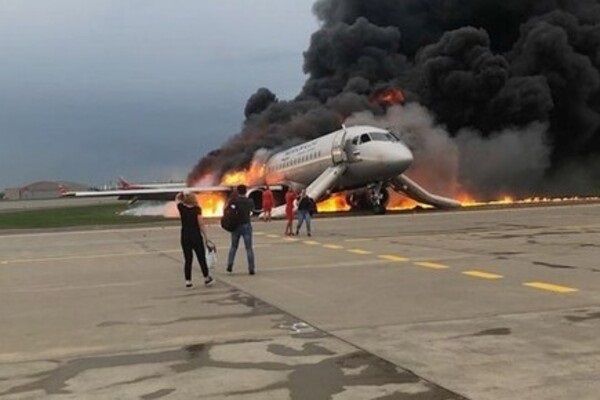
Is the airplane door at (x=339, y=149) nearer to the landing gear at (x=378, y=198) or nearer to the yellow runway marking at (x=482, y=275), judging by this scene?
the landing gear at (x=378, y=198)

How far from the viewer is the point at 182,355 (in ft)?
22.4

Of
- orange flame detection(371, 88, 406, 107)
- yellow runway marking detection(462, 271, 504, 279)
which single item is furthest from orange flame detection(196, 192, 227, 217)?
yellow runway marking detection(462, 271, 504, 279)

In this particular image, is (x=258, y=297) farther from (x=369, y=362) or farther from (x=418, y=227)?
(x=418, y=227)

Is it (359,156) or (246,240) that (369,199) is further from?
(246,240)

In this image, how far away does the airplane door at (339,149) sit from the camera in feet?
112

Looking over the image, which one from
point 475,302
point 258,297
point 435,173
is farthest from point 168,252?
point 435,173

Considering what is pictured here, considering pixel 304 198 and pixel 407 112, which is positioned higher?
pixel 407 112

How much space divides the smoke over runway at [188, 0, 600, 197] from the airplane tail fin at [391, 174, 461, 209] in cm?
414

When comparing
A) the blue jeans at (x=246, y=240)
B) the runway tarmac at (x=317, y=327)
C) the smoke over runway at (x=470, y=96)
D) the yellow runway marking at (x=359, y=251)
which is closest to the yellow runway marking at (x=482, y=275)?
the runway tarmac at (x=317, y=327)

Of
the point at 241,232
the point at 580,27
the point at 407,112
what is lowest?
the point at 241,232

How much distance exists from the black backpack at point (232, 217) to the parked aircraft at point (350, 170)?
19.5m

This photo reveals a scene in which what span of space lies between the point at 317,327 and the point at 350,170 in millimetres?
26756

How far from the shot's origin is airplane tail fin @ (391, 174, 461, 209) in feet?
124

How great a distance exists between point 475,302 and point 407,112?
120ft
